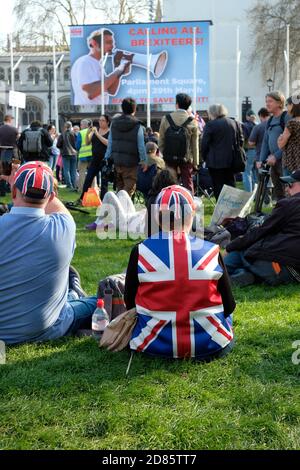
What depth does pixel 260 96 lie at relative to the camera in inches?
1642

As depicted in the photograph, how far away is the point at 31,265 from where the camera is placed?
4.25 m

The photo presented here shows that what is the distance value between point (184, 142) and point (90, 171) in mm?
2720

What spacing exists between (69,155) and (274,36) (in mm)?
27208

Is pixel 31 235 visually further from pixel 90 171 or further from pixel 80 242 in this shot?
pixel 90 171

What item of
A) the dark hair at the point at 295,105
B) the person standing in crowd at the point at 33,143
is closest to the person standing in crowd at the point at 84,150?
the person standing in crowd at the point at 33,143

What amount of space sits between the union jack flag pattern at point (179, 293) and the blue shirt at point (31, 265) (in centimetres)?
57

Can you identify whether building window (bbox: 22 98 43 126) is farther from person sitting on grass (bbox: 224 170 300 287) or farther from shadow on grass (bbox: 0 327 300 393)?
shadow on grass (bbox: 0 327 300 393)

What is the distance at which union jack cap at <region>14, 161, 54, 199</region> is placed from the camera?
4.24 metres

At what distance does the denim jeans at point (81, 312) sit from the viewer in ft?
15.6

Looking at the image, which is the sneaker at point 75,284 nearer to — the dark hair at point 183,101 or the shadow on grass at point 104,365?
the shadow on grass at point 104,365

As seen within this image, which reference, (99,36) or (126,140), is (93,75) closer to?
(99,36)

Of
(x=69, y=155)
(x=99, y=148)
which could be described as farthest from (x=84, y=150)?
(x=69, y=155)
